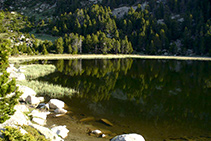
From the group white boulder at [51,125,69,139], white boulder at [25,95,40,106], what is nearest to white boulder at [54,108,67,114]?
white boulder at [25,95,40,106]

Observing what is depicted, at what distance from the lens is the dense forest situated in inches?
4584

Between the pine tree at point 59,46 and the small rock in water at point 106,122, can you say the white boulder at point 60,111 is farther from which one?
the pine tree at point 59,46

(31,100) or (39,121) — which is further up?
(31,100)

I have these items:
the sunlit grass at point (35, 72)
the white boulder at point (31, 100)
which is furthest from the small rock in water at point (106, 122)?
the sunlit grass at point (35, 72)

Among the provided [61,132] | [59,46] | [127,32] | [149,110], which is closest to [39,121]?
[61,132]

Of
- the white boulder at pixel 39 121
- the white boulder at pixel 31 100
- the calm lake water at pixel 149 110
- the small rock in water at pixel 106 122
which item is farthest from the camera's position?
the white boulder at pixel 31 100

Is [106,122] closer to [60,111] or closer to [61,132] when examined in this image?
[61,132]

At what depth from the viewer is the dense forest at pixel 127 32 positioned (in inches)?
4584

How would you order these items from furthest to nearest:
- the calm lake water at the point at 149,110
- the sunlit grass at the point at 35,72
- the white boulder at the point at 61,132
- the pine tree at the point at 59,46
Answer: the pine tree at the point at 59,46 < the sunlit grass at the point at 35,72 < the calm lake water at the point at 149,110 < the white boulder at the point at 61,132

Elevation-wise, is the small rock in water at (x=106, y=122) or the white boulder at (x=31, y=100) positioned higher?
the white boulder at (x=31, y=100)

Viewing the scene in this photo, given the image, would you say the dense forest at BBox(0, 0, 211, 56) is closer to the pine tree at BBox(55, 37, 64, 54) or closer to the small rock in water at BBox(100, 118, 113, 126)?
the pine tree at BBox(55, 37, 64, 54)

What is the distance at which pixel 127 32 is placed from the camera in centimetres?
15350

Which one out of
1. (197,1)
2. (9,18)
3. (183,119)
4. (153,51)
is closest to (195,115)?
(183,119)

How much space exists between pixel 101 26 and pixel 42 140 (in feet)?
503
